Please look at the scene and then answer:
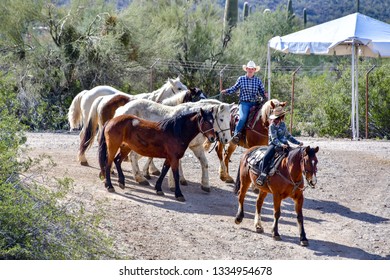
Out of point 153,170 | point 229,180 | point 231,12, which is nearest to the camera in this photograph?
point 229,180

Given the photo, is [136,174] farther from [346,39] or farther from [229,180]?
[346,39]

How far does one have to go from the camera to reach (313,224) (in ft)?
41.8

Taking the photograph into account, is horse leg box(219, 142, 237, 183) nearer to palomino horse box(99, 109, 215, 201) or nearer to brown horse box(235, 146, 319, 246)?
palomino horse box(99, 109, 215, 201)

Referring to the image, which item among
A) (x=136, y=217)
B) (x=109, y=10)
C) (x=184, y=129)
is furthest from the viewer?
(x=109, y=10)

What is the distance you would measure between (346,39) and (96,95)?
7729mm

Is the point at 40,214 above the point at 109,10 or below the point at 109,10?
below

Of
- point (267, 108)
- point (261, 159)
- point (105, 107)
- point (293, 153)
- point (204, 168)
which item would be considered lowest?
point (204, 168)

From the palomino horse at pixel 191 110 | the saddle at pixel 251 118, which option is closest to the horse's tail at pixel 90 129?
the palomino horse at pixel 191 110

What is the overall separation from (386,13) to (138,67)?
52799 millimetres

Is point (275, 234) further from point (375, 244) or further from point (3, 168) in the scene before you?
point (3, 168)

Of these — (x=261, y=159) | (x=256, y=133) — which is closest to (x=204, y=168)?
(x=256, y=133)

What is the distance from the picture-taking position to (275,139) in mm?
11719

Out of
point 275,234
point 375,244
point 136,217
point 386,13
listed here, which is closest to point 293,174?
point 275,234

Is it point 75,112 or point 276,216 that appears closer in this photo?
point 276,216
